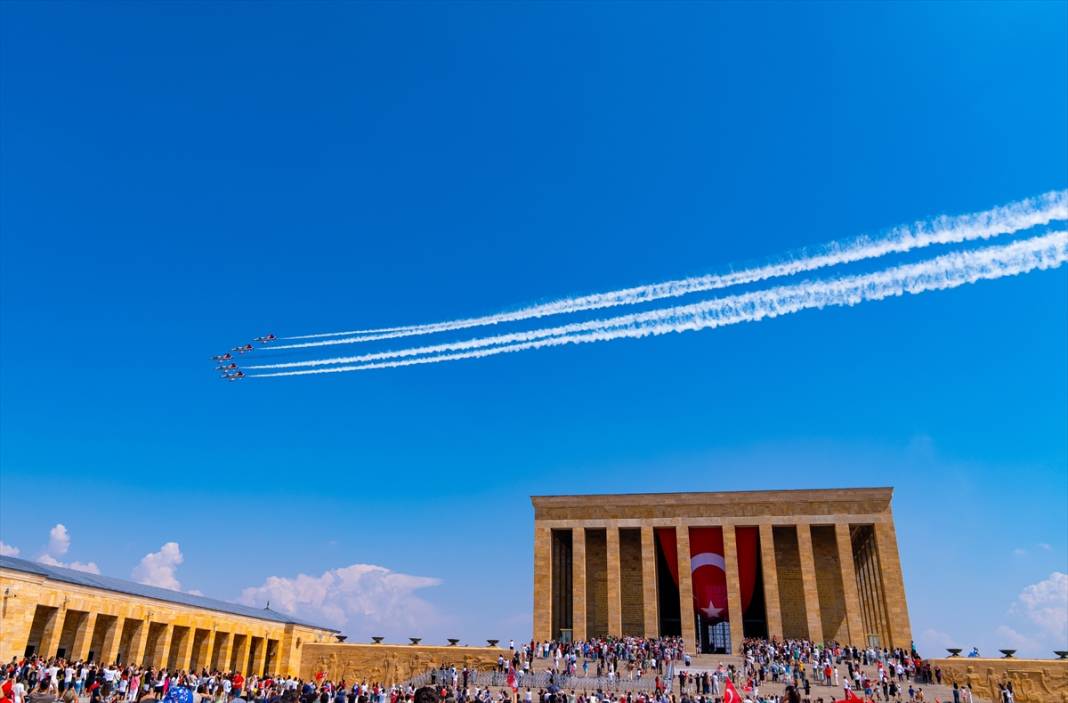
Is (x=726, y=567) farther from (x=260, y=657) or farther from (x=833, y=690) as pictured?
(x=260, y=657)

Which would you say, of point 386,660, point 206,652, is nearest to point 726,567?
point 386,660

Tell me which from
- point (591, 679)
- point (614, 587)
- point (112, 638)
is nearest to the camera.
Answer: point (591, 679)

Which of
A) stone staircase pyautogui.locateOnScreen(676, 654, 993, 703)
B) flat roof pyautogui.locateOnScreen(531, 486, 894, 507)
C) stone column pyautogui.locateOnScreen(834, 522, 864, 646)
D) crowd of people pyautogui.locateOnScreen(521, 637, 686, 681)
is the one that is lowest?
stone staircase pyautogui.locateOnScreen(676, 654, 993, 703)

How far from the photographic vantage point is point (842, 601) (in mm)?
50938

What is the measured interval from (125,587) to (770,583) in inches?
1622

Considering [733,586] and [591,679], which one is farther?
[733,586]

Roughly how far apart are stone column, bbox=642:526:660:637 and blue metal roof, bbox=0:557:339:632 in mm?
26054

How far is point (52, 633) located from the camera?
34.2 meters

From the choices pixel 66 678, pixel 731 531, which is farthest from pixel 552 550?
pixel 66 678

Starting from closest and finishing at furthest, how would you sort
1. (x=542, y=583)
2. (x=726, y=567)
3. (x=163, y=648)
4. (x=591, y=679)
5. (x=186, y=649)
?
1. (x=591, y=679)
2. (x=163, y=648)
3. (x=186, y=649)
4. (x=726, y=567)
5. (x=542, y=583)

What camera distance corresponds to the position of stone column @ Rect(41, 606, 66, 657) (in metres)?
33.9

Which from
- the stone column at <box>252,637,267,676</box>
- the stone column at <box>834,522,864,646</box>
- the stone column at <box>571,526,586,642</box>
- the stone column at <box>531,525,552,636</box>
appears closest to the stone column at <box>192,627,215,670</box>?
the stone column at <box>252,637,267,676</box>

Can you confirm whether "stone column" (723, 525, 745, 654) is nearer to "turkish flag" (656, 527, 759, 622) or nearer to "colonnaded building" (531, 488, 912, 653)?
"colonnaded building" (531, 488, 912, 653)

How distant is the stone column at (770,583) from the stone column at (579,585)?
1221 centimetres
